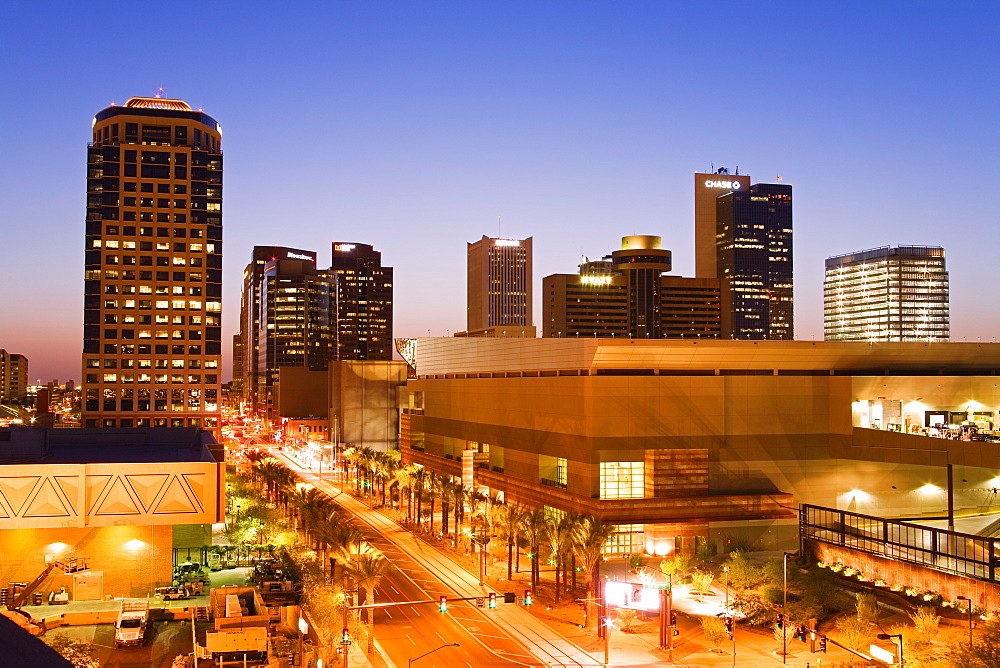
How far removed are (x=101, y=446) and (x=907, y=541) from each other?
240 ft

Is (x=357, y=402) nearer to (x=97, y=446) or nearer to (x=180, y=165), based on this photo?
(x=180, y=165)

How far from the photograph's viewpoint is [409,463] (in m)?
148

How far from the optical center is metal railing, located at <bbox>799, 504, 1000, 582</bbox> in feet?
195

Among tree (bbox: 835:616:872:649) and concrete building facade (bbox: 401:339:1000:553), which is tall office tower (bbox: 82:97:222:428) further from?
tree (bbox: 835:616:872:649)

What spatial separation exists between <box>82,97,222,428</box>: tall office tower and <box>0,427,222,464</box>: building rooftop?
51116mm

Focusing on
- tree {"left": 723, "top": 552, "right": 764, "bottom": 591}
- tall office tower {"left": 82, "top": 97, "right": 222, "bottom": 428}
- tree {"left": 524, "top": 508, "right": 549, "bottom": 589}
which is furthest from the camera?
tall office tower {"left": 82, "top": 97, "right": 222, "bottom": 428}

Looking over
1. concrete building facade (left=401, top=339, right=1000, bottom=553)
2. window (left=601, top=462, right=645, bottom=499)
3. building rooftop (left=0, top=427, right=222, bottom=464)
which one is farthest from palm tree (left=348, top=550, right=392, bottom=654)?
window (left=601, top=462, right=645, bottom=499)

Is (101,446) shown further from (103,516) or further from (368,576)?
(368,576)

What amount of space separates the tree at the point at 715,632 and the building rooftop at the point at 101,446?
39803mm

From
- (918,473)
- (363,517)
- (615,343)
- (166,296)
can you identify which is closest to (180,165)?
(166,296)

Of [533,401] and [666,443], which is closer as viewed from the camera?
[666,443]

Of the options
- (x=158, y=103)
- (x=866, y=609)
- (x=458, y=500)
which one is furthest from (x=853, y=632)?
(x=158, y=103)

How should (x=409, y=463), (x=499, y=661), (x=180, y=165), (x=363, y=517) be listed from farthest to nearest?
1. (x=180, y=165)
2. (x=409, y=463)
3. (x=363, y=517)
4. (x=499, y=661)

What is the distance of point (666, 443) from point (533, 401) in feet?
57.4
